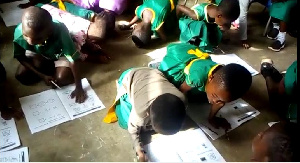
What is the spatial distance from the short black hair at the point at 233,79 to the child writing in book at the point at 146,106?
18 centimetres

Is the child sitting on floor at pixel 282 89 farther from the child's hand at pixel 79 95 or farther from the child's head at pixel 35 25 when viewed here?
the child's head at pixel 35 25

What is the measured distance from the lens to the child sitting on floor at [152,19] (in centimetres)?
225

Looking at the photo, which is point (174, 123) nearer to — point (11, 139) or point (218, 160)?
point (218, 160)

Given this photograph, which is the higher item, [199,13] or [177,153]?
[199,13]

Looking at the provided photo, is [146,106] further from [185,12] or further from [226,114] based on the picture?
[185,12]

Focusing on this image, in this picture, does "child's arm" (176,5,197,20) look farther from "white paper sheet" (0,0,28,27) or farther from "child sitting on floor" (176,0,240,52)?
"white paper sheet" (0,0,28,27)

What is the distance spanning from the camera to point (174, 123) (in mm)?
1354

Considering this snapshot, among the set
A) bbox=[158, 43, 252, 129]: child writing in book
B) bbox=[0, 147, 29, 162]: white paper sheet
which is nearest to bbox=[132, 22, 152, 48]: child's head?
bbox=[158, 43, 252, 129]: child writing in book

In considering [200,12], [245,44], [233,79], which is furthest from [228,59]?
[233,79]

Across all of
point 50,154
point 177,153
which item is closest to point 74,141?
point 50,154

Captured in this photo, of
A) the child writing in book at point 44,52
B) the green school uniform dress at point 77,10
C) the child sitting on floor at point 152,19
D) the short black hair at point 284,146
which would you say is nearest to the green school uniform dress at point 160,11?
the child sitting on floor at point 152,19

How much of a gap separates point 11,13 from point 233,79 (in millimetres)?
1793

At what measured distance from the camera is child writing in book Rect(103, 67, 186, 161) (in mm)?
1343

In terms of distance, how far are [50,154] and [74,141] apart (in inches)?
4.8
